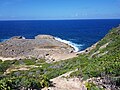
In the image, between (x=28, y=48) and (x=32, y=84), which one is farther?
(x=28, y=48)

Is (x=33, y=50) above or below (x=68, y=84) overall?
below

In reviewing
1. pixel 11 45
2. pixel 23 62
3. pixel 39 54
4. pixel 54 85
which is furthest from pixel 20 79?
pixel 11 45

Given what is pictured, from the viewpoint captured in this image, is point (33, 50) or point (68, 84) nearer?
point (68, 84)

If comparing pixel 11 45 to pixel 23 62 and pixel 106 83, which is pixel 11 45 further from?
pixel 106 83

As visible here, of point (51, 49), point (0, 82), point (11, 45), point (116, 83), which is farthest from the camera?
point (11, 45)

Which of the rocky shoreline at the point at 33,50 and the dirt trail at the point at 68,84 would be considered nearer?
the dirt trail at the point at 68,84

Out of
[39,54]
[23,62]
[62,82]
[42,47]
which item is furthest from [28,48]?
[62,82]

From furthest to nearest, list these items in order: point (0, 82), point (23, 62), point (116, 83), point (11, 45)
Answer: point (11, 45) → point (23, 62) → point (116, 83) → point (0, 82)

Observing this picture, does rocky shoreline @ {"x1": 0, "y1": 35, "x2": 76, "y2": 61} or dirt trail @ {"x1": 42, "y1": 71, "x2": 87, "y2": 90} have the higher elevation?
dirt trail @ {"x1": 42, "y1": 71, "x2": 87, "y2": 90}

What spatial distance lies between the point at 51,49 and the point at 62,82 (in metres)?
62.4

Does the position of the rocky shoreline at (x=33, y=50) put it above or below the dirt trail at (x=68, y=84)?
below

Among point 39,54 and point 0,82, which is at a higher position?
point 0,82

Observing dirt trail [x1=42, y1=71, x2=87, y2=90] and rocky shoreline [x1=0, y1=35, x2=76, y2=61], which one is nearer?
dirt trail [x1=42, y1=71, x2=87, y2=90]

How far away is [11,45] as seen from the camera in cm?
9162
